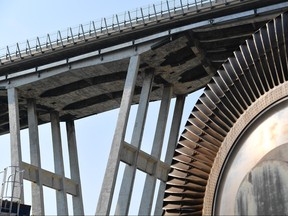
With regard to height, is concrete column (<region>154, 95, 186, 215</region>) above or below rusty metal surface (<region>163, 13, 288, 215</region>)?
above

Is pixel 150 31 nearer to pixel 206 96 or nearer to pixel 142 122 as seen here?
pixel 142 122

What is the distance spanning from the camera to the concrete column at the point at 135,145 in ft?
110

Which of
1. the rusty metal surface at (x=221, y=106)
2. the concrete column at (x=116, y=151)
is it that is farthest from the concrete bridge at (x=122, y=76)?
the rusty metal surface at (x=221, y=106)

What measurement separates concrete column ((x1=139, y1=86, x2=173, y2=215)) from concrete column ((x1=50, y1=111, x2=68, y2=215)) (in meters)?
7.22

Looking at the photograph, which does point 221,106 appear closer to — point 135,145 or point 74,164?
point 135,145

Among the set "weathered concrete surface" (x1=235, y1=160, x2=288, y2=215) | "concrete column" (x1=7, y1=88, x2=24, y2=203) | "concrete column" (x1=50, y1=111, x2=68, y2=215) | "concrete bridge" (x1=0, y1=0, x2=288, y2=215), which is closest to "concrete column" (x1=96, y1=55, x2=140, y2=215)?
"concrete bridge" (x1=0, y1=0, x2=288, y2=215)

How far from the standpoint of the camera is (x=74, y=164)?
45.4m

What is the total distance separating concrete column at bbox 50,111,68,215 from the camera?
41000 millimetres

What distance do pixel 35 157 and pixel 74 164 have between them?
5566mm

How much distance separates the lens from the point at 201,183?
28.0 ft

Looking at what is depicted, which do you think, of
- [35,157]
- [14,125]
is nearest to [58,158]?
[35,157]

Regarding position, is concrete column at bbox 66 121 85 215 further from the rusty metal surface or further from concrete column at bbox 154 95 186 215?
the rusty metal surface

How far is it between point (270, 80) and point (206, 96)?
126 centimetres

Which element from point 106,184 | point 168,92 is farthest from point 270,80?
point 168,92
